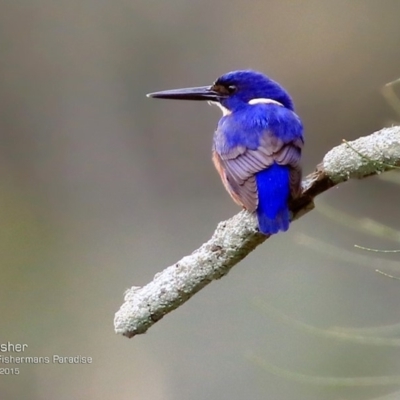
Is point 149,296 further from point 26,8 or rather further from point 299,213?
point 26,8

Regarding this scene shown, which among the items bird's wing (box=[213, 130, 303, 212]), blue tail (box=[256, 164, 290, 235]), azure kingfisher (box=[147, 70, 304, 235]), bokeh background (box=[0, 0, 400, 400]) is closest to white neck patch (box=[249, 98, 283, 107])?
azure kingfisher (box=[147, 70, 304, 235])

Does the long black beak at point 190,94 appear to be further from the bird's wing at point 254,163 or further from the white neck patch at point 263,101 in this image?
the bird's wing at point 254,163

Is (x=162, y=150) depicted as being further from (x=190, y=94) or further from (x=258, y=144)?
(x=258, y=144)

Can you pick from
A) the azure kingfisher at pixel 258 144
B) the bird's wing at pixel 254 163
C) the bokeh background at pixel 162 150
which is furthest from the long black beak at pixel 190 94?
the bokeh background at pixel 162 150

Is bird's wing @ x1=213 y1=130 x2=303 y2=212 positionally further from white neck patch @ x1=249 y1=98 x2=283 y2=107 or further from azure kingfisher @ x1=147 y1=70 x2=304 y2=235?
white neck patch @ x1=249 y1=98 x2=283 y2=107

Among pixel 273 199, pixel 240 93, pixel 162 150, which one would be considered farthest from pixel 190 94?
pixel 162 150
